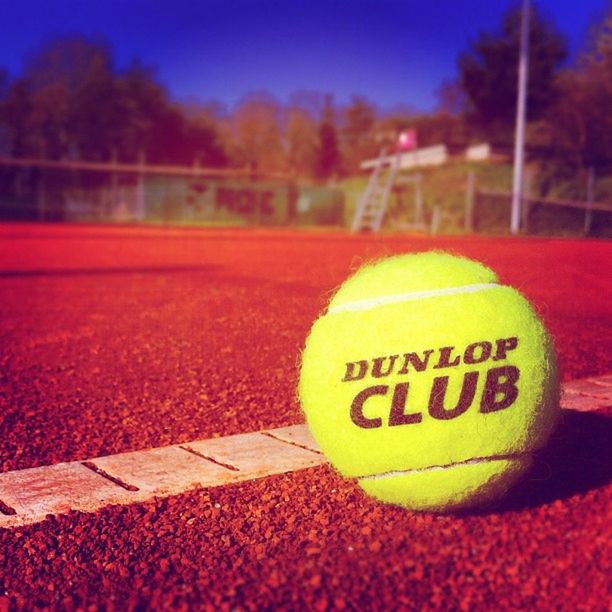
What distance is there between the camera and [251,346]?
222 inches

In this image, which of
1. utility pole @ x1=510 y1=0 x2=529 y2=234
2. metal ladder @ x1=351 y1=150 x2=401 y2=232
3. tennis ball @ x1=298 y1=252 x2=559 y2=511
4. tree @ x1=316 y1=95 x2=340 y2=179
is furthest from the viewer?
tree @ x1=316 y1=95 x2=340 y2=179

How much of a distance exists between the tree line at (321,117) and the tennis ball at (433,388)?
861 inches

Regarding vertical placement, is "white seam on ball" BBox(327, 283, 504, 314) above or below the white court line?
above

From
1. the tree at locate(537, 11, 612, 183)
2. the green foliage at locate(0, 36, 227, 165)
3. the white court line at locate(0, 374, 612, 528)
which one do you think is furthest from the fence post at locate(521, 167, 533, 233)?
the green foliage at locate(0, 36, 227, 165)

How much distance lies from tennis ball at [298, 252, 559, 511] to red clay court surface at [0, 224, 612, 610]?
0.63ft

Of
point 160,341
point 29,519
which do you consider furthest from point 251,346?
point 29,519

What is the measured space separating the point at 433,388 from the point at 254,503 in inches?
32.9

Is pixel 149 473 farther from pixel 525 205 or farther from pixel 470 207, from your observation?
pixel 470 207

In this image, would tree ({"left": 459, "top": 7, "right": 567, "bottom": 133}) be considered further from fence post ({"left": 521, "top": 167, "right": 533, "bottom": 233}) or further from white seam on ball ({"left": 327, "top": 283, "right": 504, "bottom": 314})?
white seam on ball ({"left": 327, "top": 283, "right": 504, "bottom": 314})

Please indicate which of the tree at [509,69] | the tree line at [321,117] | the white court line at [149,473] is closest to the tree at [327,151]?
the tree line at [321,117]

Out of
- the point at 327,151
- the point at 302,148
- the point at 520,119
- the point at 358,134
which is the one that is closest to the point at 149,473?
the point at 520,119

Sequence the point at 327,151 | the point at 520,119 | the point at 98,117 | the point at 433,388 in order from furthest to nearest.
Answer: the point at 327,151 < the point at 98,117 < the point at 520,119 < the point at 433,388

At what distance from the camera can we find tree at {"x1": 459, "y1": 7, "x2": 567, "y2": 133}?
38.4 meters

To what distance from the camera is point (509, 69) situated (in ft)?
128
